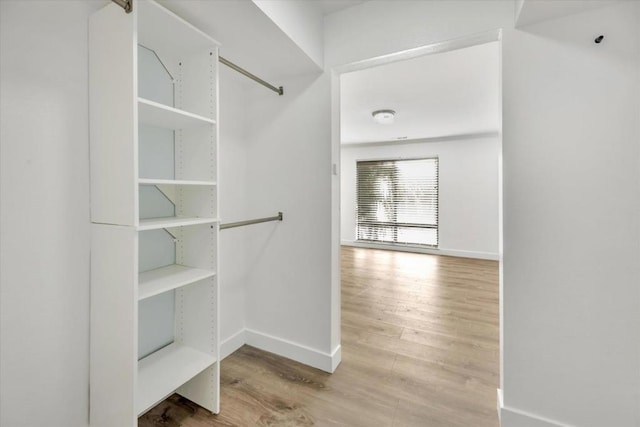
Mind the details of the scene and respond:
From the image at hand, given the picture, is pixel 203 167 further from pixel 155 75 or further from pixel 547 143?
pixel 547 143

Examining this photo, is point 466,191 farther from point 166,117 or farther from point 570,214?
point 166,117

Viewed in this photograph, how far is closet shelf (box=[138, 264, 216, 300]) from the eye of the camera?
4.09ft

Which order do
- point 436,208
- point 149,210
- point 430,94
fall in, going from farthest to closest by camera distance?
1. point 436,208
2. point 430,94
3. point 149,210

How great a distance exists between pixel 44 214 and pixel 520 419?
2.39 m

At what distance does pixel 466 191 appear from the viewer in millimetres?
5480

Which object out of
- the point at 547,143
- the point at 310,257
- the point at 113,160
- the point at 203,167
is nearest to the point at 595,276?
the point at 547,143

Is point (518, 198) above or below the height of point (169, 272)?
above

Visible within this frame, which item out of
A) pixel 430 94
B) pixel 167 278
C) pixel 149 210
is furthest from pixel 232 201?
pixel 430 94

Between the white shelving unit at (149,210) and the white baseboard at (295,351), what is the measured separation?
2.13ft

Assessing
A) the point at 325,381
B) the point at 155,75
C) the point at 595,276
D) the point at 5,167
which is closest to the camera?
the point at 5,167

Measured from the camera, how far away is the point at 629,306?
1244 mm

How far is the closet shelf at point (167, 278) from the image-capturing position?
4.09ft

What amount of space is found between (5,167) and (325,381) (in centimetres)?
192

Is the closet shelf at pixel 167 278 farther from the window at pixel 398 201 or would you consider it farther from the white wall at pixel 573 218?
the window at pixel 398 201
